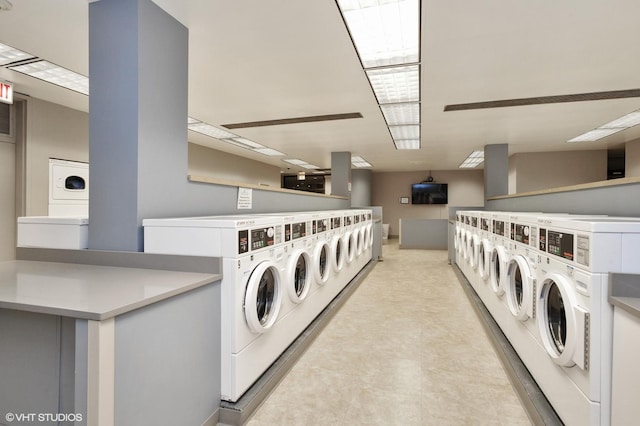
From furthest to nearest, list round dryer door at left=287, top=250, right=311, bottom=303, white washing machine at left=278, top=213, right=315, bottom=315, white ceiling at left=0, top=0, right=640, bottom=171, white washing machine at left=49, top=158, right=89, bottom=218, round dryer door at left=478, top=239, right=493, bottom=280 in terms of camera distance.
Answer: white washing machine at left=49, top=158, right=89, bottom=218 → round dryer door at left=478, top=239, right=493, bottom=280 → round dryer door at left=287, top=250, right=311, bottom=303 → white washing machine at left=278, top=213, right=315, bottom=315 → white ceiling at left=0, top=0, right=640, bottom=171

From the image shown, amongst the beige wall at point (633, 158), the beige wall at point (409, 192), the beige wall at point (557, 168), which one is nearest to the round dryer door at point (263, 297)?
the beige wall at point (633, 158)

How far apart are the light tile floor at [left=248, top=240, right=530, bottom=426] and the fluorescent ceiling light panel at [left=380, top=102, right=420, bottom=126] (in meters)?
2.50

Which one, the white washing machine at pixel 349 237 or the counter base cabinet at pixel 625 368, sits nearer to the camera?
the counter base cabinet at pixel 625 368

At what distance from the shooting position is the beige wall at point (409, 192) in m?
11.4

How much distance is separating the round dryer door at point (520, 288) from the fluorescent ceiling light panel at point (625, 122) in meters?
3.91

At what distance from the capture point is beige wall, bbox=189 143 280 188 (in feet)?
22.7

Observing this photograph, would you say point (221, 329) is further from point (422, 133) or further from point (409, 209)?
point (409, 209)

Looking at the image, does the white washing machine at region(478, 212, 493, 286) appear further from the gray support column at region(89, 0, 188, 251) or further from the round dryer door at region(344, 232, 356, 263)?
the gray support column at region(89, 0, 188, 251)

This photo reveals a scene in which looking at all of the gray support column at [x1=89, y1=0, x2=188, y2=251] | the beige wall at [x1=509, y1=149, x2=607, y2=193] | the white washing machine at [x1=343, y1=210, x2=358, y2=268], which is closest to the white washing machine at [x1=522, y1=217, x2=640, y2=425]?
the gray support column at [x1=89, y1=0, x2=188, y2=251]

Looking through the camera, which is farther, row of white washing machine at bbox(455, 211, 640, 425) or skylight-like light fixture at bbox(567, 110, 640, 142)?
skylight-like light fixture at bbox(567, 110, 640, 142)

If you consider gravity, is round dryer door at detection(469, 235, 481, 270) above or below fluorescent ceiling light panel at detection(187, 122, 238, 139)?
Answer: below

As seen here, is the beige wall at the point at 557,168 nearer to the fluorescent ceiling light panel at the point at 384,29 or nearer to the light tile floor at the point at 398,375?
the light tile floor at the point at 398,375

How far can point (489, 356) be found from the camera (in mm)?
2516

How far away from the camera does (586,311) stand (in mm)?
1368
